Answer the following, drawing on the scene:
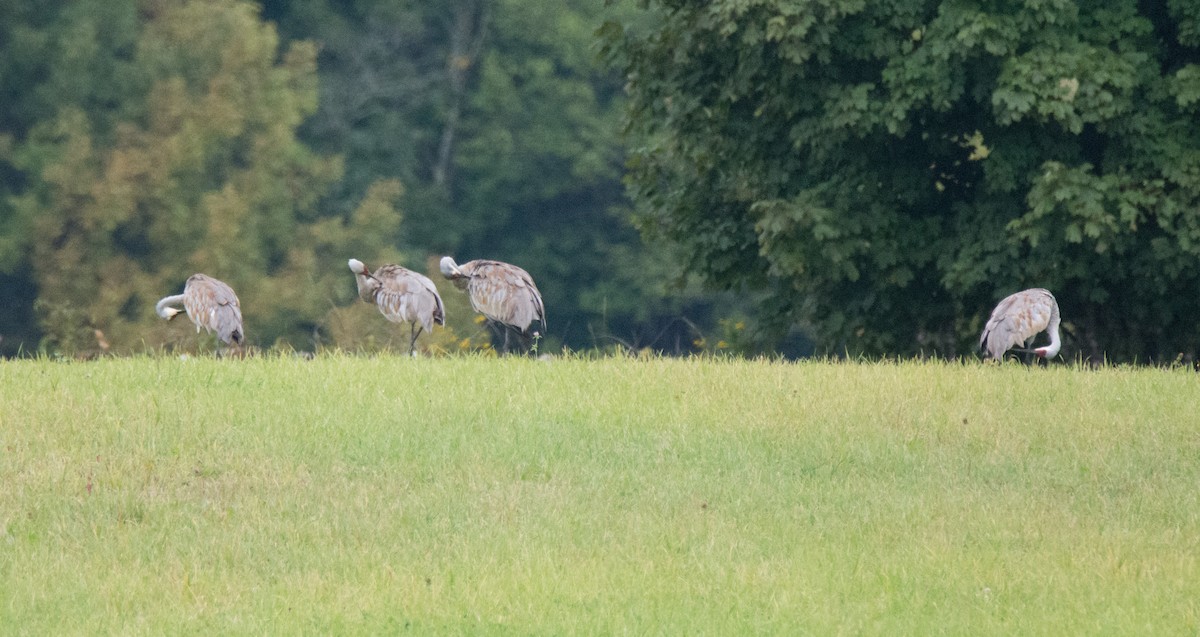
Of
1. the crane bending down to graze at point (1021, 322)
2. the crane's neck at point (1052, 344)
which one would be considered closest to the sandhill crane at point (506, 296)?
the crane bending down to graze at point (1021, 322)

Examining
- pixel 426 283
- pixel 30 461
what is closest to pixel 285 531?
pixel 30 461

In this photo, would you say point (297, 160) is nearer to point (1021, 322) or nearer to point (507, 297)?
point (507, 297)

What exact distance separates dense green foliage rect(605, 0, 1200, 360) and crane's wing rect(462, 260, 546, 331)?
3.90 m

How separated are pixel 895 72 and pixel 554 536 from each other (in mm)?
11587

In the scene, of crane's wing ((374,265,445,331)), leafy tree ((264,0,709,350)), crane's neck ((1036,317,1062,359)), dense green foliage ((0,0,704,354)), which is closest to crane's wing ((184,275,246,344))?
crane's wing ((374,265,445,331))

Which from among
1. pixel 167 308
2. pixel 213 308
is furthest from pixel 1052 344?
pixel 167 308

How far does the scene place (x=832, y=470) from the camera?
12281 mm

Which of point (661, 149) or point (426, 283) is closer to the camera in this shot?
point (426, 283)

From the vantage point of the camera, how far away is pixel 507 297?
1858cm

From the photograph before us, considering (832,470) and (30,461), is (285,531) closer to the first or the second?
(30,461)

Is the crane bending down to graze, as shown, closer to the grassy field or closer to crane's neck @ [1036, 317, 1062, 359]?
crane's neck @ [1036, 317, 1062, 359]

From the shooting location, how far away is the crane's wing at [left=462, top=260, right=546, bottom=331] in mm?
18594

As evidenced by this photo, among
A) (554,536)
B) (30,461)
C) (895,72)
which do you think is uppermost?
(895,72)

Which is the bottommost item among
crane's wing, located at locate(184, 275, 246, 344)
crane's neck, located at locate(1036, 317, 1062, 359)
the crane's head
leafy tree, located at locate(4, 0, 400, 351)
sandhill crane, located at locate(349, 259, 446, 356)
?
leafy tree, located at locate(4, 0, 400, 351)
